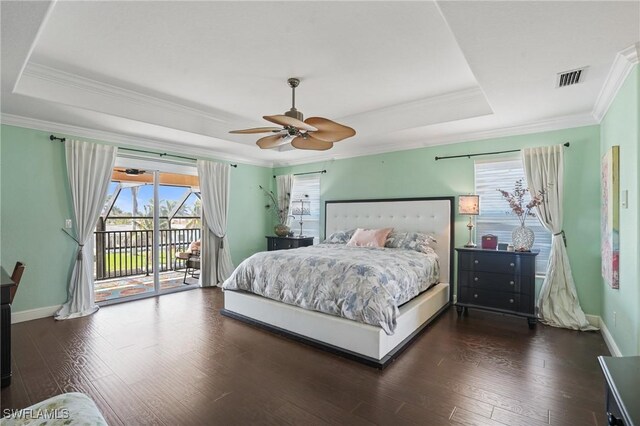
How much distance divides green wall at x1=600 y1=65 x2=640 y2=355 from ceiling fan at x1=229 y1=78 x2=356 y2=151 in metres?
2.15

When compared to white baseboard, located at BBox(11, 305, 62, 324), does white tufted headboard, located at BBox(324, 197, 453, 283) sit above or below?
above

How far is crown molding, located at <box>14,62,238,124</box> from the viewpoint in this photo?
9.96ft

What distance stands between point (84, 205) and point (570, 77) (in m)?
5.82

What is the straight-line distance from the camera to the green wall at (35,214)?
3.74m

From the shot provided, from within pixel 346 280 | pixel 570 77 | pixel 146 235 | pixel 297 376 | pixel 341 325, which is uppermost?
pixel 570 77

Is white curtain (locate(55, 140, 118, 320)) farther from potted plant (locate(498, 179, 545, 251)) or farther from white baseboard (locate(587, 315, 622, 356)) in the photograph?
white baseboard (locate(587, 315, 622, 356))

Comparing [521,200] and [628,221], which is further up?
[521,200]

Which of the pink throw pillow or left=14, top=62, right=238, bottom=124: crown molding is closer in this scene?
left=14, top=62, right=238, bottom=124: crown molding

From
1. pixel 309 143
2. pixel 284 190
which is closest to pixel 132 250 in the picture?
pixel 284 190

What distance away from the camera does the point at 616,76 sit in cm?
258

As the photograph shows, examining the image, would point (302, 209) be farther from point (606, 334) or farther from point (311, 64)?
point (606, 334)

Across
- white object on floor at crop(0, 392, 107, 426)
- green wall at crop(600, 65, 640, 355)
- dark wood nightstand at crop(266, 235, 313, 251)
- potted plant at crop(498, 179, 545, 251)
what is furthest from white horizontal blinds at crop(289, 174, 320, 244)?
white object on floor at crop(0, 392, 107, 426)

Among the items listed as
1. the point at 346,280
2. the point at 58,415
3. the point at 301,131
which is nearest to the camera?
the point at 58,415

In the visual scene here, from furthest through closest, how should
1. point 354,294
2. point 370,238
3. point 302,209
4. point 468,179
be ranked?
point 302,209 < point 370,238 < point 468,179 < point 354,294
